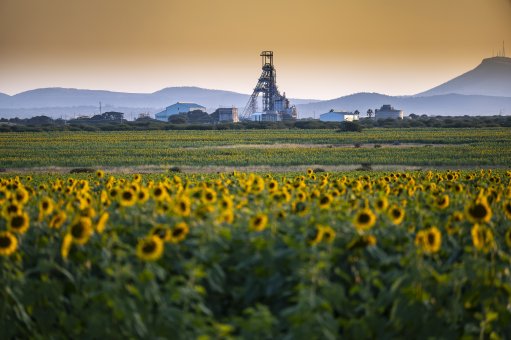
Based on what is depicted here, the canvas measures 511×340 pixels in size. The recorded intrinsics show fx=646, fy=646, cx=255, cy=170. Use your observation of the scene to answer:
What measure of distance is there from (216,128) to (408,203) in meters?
88.8

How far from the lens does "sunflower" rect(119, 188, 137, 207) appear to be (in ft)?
19.8

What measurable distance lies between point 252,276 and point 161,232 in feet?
2.61

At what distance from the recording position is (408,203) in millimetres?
7219

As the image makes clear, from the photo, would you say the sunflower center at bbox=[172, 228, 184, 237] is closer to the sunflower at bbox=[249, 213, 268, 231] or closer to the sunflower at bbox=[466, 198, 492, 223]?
the sunflower at bbox=[249, 213, 268, 231]

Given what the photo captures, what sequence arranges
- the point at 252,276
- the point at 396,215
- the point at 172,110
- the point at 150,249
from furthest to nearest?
the point at 172,110 → the point at 396,215 → the point at 252,276 → the point at 150,249

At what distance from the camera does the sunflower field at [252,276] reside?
14.5 feet

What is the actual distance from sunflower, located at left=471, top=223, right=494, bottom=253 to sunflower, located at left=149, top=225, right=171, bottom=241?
2352 millimetres

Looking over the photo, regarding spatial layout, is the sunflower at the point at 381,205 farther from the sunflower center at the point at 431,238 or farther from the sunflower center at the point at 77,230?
the sunflower center at the point at 77,230

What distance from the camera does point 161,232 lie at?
200 inches

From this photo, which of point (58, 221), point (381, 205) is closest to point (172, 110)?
point (381, 205)

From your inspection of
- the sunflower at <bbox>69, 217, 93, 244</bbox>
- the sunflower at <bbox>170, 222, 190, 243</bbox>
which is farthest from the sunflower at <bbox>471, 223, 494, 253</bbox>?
the sunflower at <bbox>69, 217, 93, 244</bbox>

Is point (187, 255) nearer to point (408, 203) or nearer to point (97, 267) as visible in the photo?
point (97, 267)

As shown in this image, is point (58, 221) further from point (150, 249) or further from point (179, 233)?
point (150, 249)

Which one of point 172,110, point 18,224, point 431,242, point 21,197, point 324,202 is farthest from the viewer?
point 172,110
